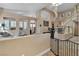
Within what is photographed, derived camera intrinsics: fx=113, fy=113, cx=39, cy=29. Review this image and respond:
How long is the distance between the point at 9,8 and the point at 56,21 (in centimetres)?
75

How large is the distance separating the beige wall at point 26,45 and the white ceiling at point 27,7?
1.30 ft

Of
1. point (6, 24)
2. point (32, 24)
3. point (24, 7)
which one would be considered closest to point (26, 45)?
point (32, 24)

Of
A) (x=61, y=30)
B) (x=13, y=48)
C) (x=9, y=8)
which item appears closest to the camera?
(x=9, y=8)

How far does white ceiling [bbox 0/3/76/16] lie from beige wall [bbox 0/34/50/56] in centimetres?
40

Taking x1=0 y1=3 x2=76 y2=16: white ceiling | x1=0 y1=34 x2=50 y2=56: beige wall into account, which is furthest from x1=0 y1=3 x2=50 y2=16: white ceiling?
x1=0 y1=34 x2=50 y2=56: beige wall

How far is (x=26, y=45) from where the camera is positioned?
1.83 metres

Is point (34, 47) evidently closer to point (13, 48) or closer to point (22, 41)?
point (22, 41)

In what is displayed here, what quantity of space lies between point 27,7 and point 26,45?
1.99ft

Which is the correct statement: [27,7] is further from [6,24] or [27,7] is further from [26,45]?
[26,45]

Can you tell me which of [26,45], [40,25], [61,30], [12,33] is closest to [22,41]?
[26,45]

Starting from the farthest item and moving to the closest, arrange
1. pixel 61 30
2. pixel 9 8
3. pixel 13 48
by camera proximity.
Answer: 1. pixel 61 30
2. pixel 13 48
3. pixel 9 8

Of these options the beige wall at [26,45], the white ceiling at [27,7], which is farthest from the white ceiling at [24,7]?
the beige wall at [26,45]

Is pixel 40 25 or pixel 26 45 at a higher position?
pixel 40 25

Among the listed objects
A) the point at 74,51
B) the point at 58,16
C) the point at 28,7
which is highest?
the point at 28,7
